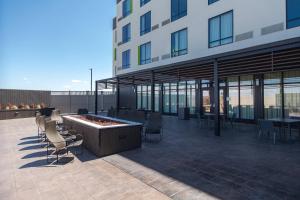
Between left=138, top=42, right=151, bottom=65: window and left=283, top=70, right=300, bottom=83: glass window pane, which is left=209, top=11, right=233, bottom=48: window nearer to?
left=283, top=70, right=300, bottom=83: glass window pane

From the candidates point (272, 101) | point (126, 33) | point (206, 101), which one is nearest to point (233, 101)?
point (206, 101)

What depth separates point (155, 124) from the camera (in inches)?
295

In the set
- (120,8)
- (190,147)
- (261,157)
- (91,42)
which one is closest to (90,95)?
(91,42)

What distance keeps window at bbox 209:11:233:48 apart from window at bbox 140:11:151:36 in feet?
20.9

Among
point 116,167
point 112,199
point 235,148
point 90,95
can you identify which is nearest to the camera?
point 112,199

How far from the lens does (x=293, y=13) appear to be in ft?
27.1

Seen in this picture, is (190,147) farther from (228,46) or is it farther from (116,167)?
(228,46)

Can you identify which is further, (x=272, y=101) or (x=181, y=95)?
(x=181, y=95)

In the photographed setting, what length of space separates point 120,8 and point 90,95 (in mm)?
10238

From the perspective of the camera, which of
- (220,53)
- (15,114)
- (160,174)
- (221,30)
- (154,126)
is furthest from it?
(15,114)

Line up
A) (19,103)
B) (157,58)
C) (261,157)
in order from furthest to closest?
(19,103)
(157,58)
(261,157)

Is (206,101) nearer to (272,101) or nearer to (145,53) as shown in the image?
(272,101)

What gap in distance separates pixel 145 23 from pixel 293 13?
1125 cm

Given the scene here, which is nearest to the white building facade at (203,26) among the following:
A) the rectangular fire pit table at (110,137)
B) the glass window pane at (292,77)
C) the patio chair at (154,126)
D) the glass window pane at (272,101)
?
the glass window pane at (292,77)
